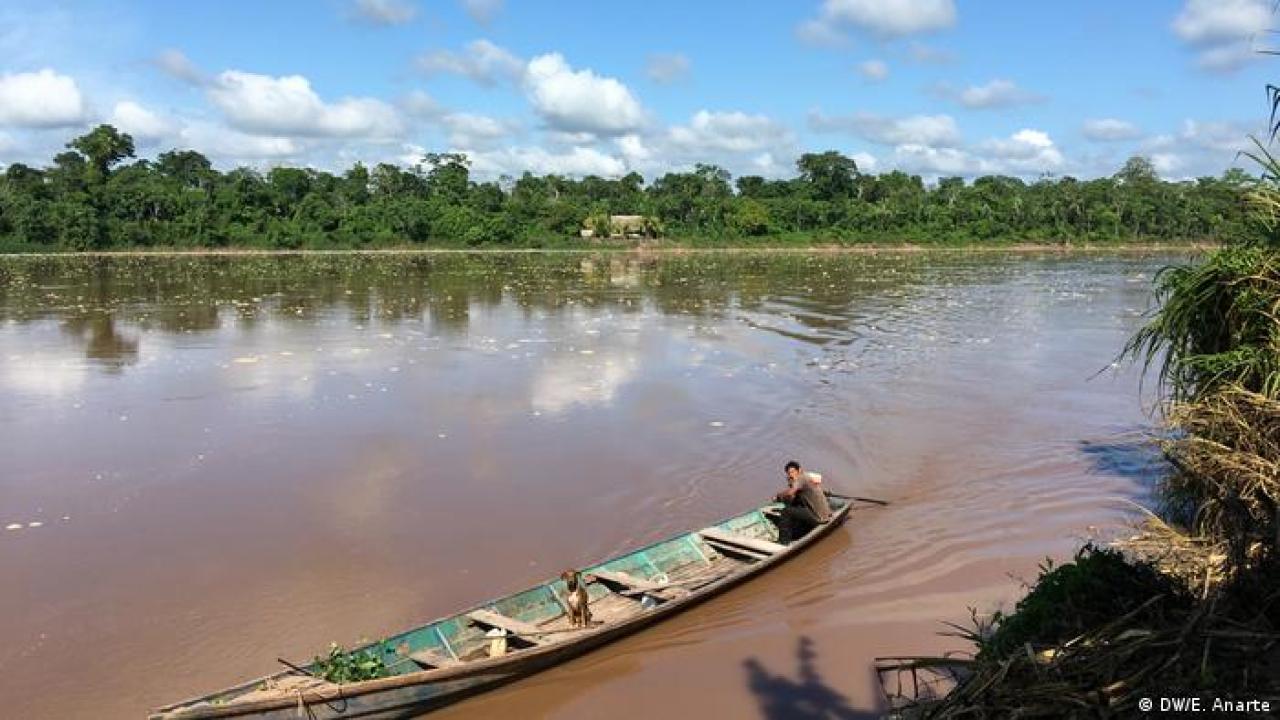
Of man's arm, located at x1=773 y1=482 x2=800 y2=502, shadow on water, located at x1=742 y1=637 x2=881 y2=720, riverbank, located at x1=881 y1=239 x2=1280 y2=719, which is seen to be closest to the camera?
riverbank, located at x1=881 y1=239 x2=1280 y2=719

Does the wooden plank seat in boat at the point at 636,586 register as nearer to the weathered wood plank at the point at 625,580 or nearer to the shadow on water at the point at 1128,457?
the weathered wood plank at the point at 625,580

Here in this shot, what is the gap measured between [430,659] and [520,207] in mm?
90265

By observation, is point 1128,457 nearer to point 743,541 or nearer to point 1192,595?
point 743,541

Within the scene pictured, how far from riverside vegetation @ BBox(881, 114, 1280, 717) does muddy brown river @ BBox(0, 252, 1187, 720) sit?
5.71 ft

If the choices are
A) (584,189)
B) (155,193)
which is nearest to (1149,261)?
(584,189)

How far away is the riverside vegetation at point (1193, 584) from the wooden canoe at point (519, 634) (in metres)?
2.34

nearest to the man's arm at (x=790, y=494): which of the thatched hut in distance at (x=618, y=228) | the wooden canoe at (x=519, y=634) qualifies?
the wooden canoe at (x=519, y=634)

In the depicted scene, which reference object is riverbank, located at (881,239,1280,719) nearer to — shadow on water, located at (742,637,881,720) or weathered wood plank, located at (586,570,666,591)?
shadow on water, located at (742,637,881,720)

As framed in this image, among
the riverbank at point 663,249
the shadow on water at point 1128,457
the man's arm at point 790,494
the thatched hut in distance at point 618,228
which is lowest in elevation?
the shadow on water at point 1128,457

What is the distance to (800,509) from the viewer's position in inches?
432

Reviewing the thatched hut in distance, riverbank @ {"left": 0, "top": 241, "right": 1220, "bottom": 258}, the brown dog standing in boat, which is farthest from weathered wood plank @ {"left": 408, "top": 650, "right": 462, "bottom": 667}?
the thatched hut in distance

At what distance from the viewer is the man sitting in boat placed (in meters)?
10.9

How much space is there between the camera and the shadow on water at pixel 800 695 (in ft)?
24.8

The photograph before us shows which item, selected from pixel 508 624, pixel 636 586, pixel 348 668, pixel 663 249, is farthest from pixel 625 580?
pixel 663 249
